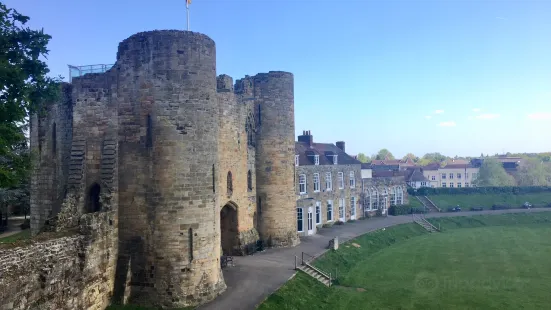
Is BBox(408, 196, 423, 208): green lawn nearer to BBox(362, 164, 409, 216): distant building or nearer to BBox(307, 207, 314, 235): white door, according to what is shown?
BBox(362, 164, 409, 216): distant building

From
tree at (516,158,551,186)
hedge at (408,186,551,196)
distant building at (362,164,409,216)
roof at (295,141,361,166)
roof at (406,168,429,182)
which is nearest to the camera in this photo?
roof at (295,141,361,166)

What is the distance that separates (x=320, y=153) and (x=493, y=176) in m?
50.1

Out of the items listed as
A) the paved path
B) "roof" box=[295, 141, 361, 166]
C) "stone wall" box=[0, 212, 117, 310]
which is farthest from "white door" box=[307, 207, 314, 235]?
"stone wall" box=[0, 212, 117, 310]

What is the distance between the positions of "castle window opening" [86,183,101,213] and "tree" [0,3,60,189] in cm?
282

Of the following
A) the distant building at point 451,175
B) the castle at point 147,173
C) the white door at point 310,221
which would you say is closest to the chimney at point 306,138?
the white door at point 310,221

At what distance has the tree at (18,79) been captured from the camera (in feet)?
48.2

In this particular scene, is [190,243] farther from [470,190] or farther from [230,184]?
[470,190]

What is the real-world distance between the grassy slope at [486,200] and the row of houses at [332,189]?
8.26m

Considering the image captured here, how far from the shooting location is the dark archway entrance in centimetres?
2439

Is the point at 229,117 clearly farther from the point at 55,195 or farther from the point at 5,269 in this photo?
the point at 5,269

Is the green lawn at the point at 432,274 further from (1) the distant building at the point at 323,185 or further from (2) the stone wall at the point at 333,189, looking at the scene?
(2) the stone wall at the point at 333,189

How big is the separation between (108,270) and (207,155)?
5.91m

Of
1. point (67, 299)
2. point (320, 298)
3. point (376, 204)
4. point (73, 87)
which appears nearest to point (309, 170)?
point (376, 204)

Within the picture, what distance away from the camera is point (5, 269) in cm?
1083
